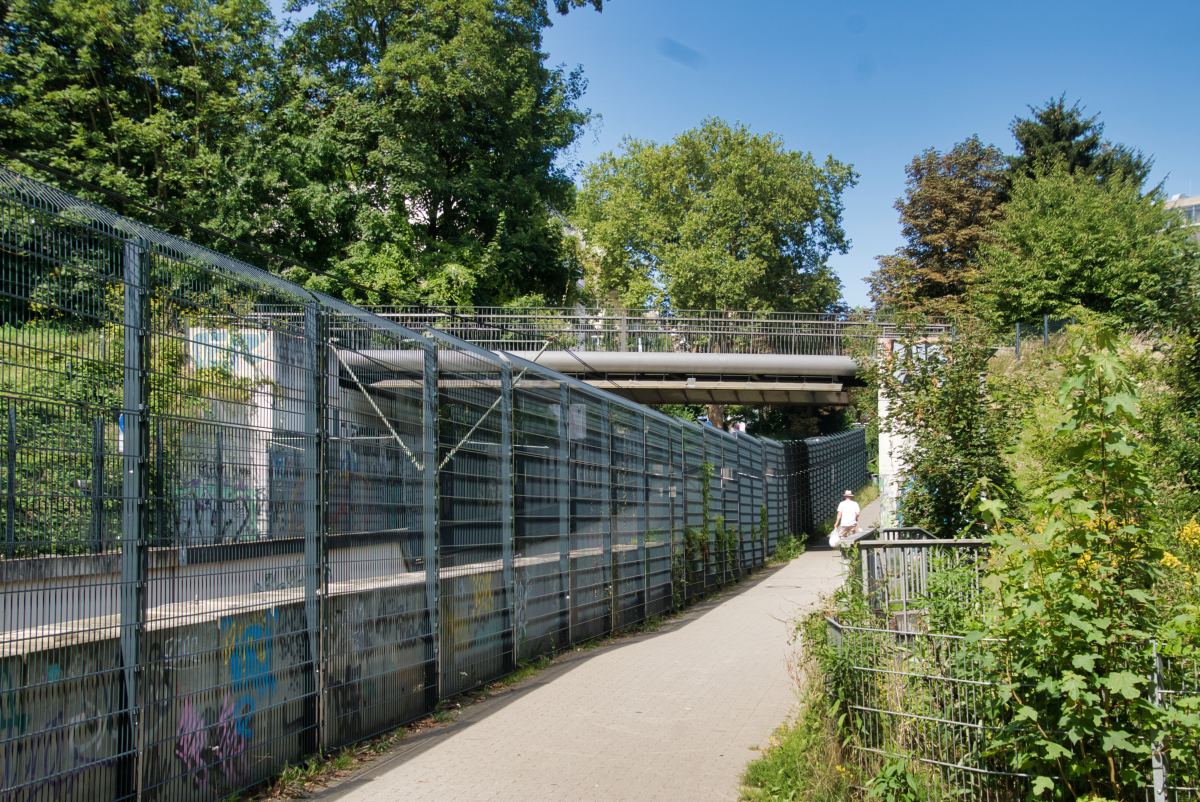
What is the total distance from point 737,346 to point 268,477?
2601cm

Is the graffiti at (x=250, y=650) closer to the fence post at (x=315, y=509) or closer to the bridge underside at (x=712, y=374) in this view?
the fence post at (x=315, y=509)

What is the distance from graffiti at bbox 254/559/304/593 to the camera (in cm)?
497

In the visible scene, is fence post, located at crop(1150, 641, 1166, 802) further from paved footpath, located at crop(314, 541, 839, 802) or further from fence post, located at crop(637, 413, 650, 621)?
fence post, located at crop(637, 413, 650, 621)

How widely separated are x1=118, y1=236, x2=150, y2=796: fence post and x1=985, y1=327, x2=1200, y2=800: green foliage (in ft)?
12.5

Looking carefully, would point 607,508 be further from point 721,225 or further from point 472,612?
point 721,225

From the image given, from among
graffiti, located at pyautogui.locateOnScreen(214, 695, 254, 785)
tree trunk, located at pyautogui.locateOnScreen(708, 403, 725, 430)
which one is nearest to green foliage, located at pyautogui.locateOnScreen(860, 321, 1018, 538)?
graffiti, located at pyautogui.locateOnScreen(214, 695, 254, 785)

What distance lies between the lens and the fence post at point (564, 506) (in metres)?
9.45

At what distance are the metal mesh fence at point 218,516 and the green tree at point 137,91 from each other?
26645 mm

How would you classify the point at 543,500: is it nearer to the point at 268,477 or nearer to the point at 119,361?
the point at 268,477

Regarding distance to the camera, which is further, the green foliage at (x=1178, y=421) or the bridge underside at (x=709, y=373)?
the bridge underside at (x=709, y=373)

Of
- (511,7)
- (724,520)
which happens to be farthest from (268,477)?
(511,7)

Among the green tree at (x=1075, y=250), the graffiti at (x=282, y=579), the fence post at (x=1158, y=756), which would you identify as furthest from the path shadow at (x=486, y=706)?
the green tree at (x=1075, y=250)

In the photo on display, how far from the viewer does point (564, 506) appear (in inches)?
374

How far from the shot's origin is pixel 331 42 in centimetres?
3584
